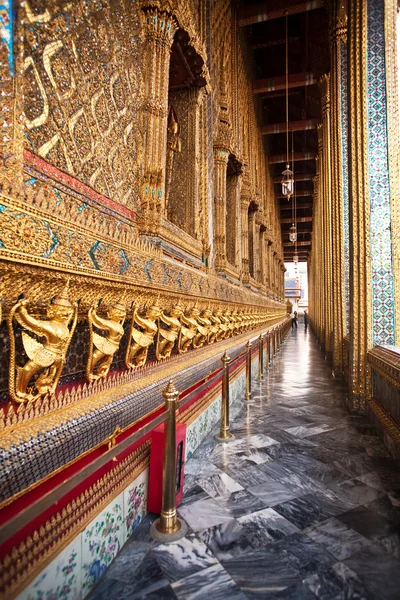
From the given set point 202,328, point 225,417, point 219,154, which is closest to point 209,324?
point 202,328

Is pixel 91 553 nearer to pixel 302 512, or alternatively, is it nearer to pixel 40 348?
pixel 40 348

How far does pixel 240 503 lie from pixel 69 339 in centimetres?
129

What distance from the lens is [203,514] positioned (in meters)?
1.69

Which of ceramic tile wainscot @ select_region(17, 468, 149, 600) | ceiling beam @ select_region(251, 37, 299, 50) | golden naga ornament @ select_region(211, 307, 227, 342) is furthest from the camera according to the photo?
ceiling beam @ select_region(251, 37, 299, 50)

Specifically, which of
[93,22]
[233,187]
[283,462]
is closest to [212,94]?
[233,187]

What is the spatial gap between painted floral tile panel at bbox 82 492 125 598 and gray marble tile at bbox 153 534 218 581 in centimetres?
18

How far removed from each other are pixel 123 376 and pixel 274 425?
189 centimetres

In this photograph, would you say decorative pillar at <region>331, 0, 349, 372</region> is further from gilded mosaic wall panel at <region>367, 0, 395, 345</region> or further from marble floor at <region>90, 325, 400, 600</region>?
marble floor at <region>90, 325, 400, 600</region>

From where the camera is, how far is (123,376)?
6.03ft

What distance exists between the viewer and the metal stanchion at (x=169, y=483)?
1538mm

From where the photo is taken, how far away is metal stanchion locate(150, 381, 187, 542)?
154cm

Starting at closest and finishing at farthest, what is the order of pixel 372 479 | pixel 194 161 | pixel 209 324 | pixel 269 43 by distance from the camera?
pixel 372 479 < pixel 209 324 < pixel 194 161 < pixel 269 43

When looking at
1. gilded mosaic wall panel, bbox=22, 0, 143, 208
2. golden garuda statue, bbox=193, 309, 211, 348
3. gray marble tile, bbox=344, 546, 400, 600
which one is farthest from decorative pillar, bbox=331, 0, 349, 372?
gray marble tile, bbox=344, 546, 400, 600

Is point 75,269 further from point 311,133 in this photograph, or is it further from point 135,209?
point 311,133
